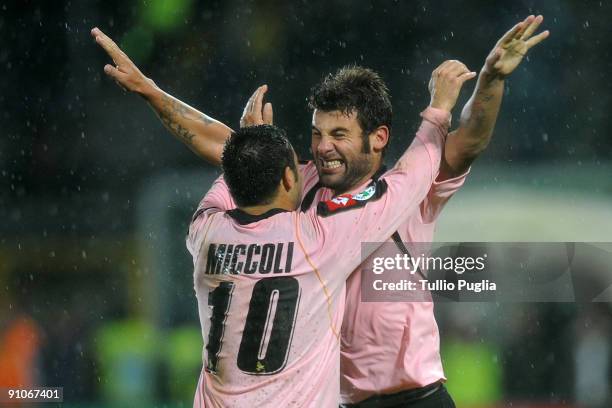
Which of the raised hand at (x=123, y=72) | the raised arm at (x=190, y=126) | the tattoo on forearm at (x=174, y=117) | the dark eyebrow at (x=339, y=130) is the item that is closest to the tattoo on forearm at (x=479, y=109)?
the dark eyebrow at (x=339, y=130)

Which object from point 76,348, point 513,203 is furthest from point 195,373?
point 513,203

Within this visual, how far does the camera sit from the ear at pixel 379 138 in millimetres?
2936

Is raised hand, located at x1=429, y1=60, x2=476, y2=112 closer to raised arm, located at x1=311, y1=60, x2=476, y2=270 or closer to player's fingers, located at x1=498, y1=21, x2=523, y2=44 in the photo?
raised arm, located at x1=311, y1=60, x2=476, y2=270

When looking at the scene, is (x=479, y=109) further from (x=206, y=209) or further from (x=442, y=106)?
(x=206, y=209)

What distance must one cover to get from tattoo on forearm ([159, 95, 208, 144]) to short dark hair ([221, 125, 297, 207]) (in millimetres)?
595

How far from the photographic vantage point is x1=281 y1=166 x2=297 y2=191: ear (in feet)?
8.86

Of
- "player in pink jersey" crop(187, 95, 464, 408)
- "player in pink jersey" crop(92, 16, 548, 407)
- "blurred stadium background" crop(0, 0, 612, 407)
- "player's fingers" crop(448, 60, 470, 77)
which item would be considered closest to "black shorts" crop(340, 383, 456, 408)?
"player in pink jersey" crop(92, 16, 548, 407)

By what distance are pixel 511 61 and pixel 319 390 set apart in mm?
1170

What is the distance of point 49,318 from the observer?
8008 millimetres

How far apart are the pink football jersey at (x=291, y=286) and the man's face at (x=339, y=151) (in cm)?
16

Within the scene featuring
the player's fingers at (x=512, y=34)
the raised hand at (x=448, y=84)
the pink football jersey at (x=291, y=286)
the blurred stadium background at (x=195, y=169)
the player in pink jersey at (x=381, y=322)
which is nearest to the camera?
the player's fingers at (x=512, y=34)

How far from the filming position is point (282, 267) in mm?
2648

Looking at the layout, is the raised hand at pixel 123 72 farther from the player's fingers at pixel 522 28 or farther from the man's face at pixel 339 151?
the player's fingers at pixel 522 28

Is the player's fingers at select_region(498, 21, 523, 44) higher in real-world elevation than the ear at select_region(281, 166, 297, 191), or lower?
higher
